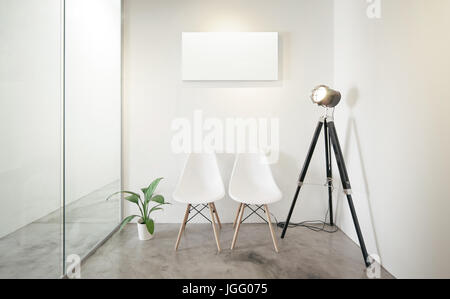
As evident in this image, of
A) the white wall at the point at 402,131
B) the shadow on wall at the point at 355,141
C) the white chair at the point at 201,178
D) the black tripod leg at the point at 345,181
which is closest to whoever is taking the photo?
the white wall at the point at 402,131

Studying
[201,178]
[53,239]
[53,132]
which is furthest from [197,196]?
[53,132]

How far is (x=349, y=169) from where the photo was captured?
2205 millimetres

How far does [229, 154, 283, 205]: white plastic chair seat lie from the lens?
217cm

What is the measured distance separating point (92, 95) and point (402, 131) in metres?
2.54

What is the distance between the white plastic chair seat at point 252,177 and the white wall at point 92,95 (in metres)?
1.29

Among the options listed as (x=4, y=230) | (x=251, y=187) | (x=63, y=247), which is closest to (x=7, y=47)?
(x=4, y=230)

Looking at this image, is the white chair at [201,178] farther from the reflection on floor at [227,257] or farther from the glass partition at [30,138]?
the glass partition at [30,138]

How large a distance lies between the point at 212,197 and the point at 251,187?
1.63 feet

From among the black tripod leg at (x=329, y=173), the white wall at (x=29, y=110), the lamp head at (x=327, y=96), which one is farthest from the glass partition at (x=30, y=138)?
the black tripod leg at (x=329, y=173)

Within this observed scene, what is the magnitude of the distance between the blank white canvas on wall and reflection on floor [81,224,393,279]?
5.71 feet

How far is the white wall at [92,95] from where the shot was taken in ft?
5.37

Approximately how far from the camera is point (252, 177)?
2.35 meters

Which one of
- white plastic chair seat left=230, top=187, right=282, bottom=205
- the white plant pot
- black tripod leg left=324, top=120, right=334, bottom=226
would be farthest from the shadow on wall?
the white plant pot
